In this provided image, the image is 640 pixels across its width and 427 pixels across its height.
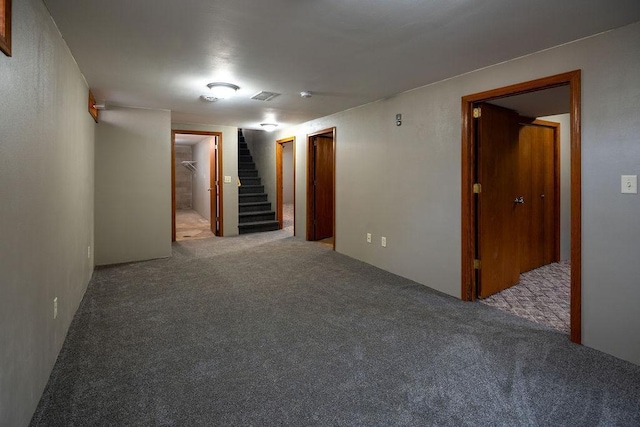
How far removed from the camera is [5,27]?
139 cm

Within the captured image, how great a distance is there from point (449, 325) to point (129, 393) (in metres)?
2.28

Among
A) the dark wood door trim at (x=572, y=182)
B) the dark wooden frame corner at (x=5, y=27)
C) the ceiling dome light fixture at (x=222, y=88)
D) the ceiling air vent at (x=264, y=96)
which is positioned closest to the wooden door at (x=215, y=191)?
the ceiling air vent at (x=264, y=96)

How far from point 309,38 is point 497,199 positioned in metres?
2.43

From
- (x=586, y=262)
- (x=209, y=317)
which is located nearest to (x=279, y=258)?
(x=209, y=317)

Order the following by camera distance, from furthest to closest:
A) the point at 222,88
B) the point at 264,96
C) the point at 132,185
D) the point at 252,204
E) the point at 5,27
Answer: the point at 252,204 → the point at 132,185 → the point at 264,96 → the point at 222,88 → the point at 5,27

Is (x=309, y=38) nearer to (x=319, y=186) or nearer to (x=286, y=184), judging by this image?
(x=319, y=186)

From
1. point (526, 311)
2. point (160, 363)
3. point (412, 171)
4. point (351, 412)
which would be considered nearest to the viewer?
point (351, 412)

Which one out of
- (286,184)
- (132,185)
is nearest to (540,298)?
(132,185)

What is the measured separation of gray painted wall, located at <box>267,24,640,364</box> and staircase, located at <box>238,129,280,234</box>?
1.21 meters

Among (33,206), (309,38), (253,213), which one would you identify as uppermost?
(309,38)

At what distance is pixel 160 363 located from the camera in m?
2.22

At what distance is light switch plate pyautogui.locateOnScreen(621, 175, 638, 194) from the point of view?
87.5 inches

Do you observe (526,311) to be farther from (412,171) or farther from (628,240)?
(412,171)

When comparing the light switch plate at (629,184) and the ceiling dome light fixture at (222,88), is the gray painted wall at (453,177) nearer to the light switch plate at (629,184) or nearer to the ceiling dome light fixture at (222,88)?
the light switch plate at (629,184)
